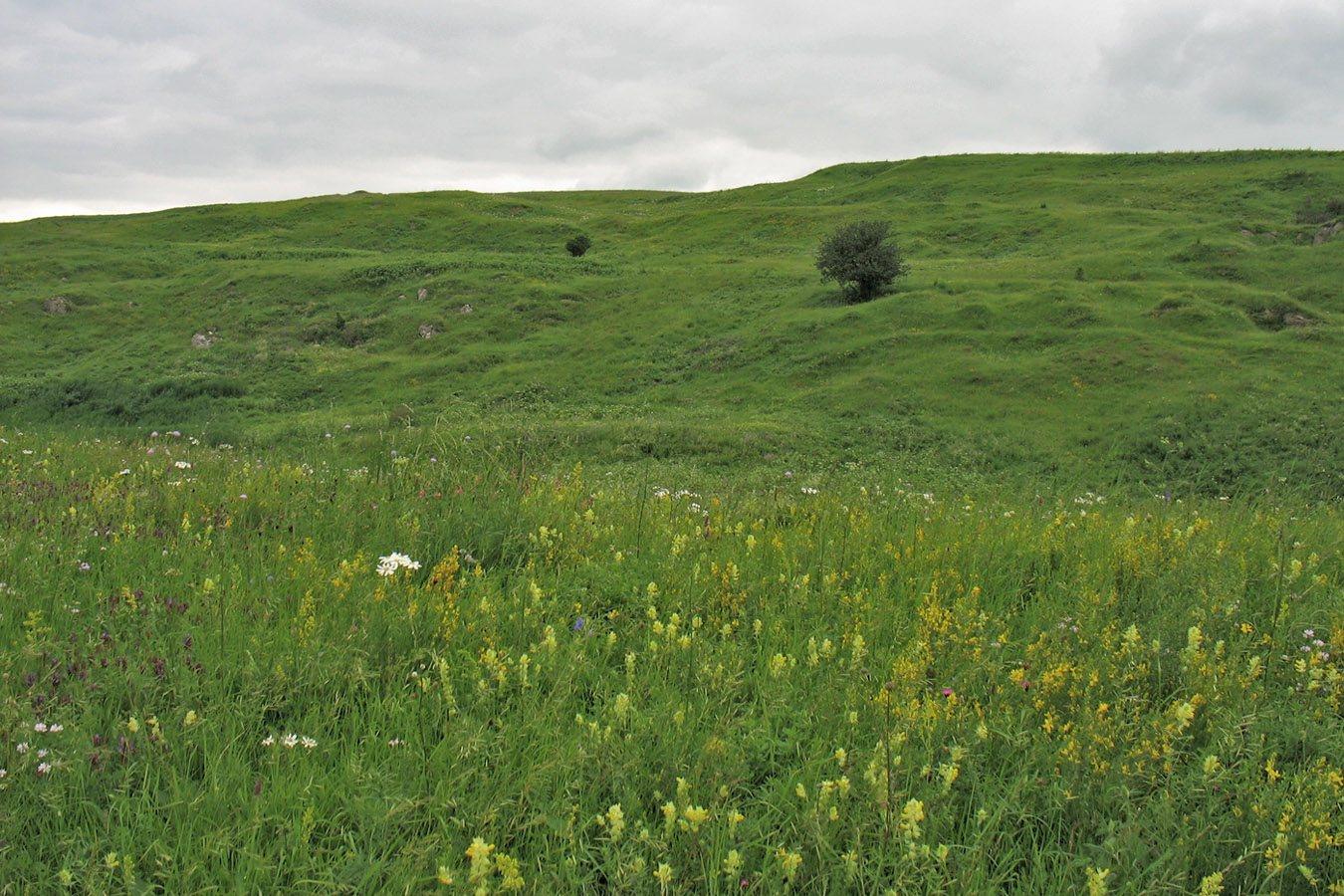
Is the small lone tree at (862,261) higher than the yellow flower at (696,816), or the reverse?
the small lone tree at (862,261)

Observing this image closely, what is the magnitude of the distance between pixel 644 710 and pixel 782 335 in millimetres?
31137

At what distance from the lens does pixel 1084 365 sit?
26.1 metres

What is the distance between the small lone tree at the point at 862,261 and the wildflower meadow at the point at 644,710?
32.5m

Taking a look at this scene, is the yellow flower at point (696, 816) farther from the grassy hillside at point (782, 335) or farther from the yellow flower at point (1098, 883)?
the grassy hillside at point (782, 335)

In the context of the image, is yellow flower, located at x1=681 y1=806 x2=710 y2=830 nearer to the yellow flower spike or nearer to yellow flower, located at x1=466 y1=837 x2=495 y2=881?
the yellow flower spike

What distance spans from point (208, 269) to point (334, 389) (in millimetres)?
25951

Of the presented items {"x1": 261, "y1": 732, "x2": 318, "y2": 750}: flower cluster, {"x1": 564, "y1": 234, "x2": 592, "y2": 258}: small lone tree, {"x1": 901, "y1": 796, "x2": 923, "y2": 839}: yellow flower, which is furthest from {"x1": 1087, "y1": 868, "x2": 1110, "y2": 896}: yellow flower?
{"x1": 564, "y1": 234, "x2": 592, "y2": 258}: small lone tree

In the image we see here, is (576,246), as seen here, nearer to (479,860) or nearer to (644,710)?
(644,710)

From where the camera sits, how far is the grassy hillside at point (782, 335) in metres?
22.5

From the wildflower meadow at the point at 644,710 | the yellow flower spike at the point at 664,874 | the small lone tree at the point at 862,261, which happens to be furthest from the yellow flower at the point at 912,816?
the small lone tree at the point at 862,261

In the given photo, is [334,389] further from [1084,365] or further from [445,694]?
[445,694]

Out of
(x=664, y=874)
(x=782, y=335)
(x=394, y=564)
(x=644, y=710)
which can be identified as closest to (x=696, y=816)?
(x=664, y=874)

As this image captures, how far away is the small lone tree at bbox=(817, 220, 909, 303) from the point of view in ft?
→ 117

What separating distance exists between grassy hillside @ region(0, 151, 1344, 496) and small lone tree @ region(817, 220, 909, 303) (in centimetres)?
131
